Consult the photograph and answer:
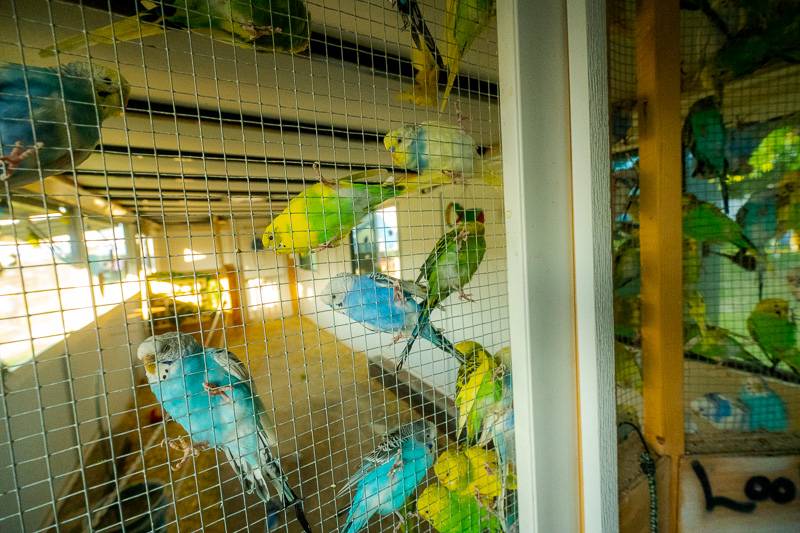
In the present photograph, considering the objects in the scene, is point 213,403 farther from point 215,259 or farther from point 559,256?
point 559,256

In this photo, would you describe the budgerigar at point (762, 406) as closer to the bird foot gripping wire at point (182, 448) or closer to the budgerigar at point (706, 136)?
the budgerigar at point (706, 136)

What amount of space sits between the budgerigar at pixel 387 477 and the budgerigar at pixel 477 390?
0.10 m

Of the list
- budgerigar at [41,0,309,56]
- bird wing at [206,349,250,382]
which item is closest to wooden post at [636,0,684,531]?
budgerigar at [41,0,309,56]

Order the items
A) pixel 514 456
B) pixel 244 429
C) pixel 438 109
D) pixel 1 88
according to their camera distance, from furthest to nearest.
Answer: pixel 514 456 < pixel 438 109 < pixel 244 429 < pixel 1 88

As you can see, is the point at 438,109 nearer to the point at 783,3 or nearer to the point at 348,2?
the point at 348,2

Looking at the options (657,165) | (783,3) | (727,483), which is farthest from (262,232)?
(783,3)

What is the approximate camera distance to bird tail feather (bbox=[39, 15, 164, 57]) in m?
0.39

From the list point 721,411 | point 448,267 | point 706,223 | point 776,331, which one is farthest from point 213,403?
point 776,331

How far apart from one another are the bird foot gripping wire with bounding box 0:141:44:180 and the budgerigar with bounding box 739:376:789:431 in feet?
5.34

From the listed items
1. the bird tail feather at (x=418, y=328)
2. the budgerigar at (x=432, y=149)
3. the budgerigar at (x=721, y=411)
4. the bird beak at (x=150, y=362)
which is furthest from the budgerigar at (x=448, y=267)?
the budgerigar at (x=721, y=411)

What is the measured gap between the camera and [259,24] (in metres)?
0.45

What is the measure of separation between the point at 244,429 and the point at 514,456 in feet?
1.73

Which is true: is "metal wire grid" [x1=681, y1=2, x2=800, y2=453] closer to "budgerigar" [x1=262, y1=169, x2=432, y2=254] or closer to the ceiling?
the ceiling

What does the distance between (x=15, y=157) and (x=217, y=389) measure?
336mm
